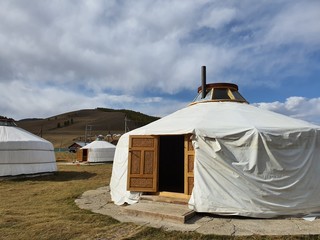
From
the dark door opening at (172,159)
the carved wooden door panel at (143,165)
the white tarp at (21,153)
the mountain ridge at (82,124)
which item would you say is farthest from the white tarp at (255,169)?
the mountain ridge at (82,124)

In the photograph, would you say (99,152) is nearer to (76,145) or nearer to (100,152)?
(100,152)

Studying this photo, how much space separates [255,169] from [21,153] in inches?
365

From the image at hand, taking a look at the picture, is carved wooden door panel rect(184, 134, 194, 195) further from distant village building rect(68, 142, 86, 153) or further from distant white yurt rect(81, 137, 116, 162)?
distant village building rect(68, 142, 86, 153)

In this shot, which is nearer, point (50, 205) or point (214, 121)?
point (214, 121)

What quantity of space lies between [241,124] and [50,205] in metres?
4.05

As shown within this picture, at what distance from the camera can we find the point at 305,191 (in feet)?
17.4

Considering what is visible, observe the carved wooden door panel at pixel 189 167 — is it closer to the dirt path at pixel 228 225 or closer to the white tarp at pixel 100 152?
the dirt path at pixel 228 225

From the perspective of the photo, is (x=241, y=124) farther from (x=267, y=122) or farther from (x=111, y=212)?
(x=111, y=212)

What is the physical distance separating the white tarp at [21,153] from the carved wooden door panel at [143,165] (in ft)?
22.8

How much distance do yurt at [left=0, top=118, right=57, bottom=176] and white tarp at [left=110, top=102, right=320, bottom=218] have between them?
8.20 m

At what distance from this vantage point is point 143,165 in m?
6.07

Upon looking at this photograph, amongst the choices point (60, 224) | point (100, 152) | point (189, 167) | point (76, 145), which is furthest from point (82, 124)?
point (60, 224)

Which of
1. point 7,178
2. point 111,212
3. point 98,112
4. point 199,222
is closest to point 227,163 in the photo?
point 199,222

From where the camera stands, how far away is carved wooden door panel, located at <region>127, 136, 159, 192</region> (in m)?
6.02
